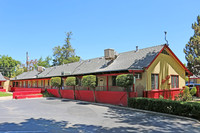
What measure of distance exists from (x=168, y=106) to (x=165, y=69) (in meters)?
7.42

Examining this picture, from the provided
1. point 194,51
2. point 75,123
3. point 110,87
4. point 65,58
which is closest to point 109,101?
point 110,87

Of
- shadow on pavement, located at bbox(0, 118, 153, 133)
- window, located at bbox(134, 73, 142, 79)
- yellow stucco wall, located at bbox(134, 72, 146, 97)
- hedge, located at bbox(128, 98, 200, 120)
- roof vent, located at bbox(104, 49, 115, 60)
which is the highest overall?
roof vent, located at bbox(104, 49, 115, 60)

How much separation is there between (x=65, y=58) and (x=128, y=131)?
4877 cm

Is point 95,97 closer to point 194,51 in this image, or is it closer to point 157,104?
point 157,104

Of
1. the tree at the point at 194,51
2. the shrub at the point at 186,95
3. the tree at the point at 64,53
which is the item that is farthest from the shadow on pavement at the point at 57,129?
the tree at the point at 64,53

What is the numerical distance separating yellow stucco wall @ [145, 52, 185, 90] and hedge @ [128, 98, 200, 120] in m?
2.80

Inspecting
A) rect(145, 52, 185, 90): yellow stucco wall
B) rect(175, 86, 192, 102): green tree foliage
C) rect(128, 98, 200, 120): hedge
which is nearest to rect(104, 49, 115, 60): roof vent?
rect(145, 52, 185, 90): yellow stucco wall

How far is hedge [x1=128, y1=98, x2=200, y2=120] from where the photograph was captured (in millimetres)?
9875

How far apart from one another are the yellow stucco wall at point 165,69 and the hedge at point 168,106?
9.20 ft

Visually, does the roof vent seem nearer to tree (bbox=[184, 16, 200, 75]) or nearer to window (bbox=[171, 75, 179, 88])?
window (bbox=[171, 75, 179, 88])

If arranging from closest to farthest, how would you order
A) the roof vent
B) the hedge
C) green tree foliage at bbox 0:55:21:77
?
1. the hedge
2. the roof vent
3. green tree foliage at bbox 0:55:21:77

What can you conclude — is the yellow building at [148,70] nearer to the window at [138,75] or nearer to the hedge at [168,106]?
the window at [138,75]

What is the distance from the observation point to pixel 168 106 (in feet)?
36.5

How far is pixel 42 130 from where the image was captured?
293 inches
